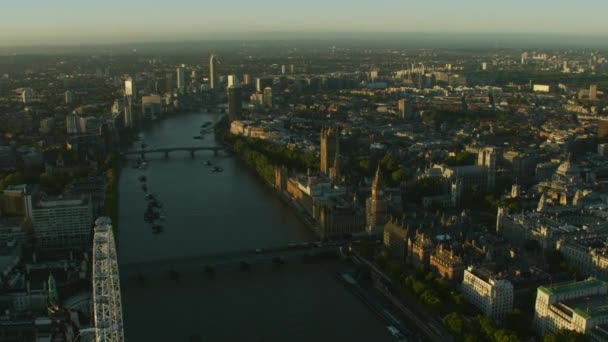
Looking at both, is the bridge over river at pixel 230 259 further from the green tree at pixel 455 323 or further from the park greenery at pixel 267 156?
the park greenery at pixel 267 156

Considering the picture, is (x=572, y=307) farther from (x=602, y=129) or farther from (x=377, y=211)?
(x=602, y=129)

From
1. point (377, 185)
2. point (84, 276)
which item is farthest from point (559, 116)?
point (84, 276)

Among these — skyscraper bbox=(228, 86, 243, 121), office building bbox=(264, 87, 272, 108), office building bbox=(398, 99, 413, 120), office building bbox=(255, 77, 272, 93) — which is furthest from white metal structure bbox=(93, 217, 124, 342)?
office building bbox=(255, 77, 272, 93)

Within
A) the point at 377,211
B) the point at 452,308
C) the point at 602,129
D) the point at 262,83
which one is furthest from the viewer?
the point at 262,83

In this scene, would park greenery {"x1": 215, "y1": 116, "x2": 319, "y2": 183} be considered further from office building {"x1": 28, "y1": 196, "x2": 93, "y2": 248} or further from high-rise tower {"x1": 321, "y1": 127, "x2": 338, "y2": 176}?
office building {"x1": 28, "y1": 196, "x2": 93, "y2": 248}

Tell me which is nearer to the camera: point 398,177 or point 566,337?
point 566,337

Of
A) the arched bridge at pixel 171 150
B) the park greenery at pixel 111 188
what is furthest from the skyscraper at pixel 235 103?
the park greenery at pixel 111 188

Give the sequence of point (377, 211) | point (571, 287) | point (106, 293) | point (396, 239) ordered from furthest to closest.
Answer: point (377, 211) → point (396, 239) → point (571, 287) → point (106, 293)

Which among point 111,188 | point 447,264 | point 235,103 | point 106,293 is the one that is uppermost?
point 106,293

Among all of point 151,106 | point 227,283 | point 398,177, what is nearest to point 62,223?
point 227,283
